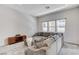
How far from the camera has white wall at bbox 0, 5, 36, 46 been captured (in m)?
1.84

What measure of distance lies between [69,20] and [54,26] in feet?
1.61

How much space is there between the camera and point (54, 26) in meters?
1.97

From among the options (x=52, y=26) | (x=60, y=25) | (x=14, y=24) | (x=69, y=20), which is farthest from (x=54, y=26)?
(x=14, y=24)

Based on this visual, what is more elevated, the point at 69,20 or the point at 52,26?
the point at 69,20

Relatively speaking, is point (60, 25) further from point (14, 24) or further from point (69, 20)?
point (14, 24)

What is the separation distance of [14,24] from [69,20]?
4.77 feet

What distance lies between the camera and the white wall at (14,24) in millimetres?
1838

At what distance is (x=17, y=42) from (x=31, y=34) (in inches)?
15.6

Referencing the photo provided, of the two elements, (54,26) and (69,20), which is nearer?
(54,26)

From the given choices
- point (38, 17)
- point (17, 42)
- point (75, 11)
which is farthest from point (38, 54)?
point (75, 11)

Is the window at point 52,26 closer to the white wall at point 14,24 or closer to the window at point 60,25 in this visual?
the window at point 60,25

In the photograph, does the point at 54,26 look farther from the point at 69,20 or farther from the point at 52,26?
the point at 69,20

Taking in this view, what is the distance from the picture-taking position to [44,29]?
6.56 feet

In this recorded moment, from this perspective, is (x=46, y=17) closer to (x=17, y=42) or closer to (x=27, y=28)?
(x=27, y=28)
